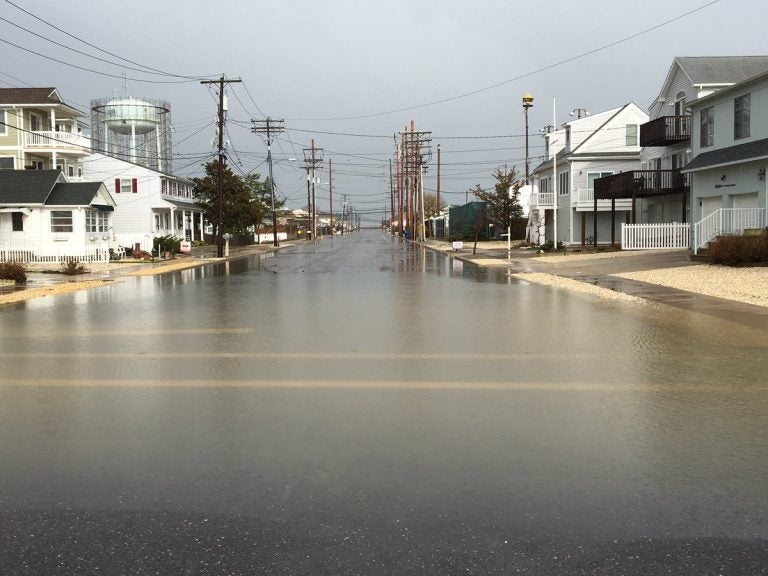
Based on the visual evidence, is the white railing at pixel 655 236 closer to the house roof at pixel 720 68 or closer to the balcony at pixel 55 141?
the house roof at pixel 720 68

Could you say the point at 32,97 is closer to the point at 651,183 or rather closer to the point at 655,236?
the point at 651,183

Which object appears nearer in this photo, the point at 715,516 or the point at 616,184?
the point at 715,516

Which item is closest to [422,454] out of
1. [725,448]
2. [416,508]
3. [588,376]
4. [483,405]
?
[416,508]

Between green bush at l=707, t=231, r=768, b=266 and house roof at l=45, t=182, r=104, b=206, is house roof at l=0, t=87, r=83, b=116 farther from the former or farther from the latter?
green bush at l=707, t=231, r=768, b=266

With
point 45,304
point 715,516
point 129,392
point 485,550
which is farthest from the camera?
point 45,304

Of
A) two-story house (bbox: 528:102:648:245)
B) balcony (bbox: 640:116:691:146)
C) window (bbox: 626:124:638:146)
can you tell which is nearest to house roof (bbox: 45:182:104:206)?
two-story house (bbox: 528:102:648:245)

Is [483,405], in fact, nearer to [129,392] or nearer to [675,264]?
[129,392]

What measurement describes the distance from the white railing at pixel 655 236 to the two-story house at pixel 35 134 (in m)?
34.7

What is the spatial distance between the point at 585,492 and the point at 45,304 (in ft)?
55.2

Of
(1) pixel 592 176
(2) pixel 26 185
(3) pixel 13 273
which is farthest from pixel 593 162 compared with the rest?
(3) pixel 13 273

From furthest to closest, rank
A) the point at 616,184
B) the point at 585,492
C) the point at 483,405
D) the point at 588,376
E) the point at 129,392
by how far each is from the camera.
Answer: the point at 616,184 < the point at 588,376 < the point at 129,392 < the point at 483,405 < the point at 585,492

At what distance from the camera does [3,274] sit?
26.1 metres

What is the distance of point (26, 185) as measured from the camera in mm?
38625

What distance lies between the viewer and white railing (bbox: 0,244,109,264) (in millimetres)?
37156
